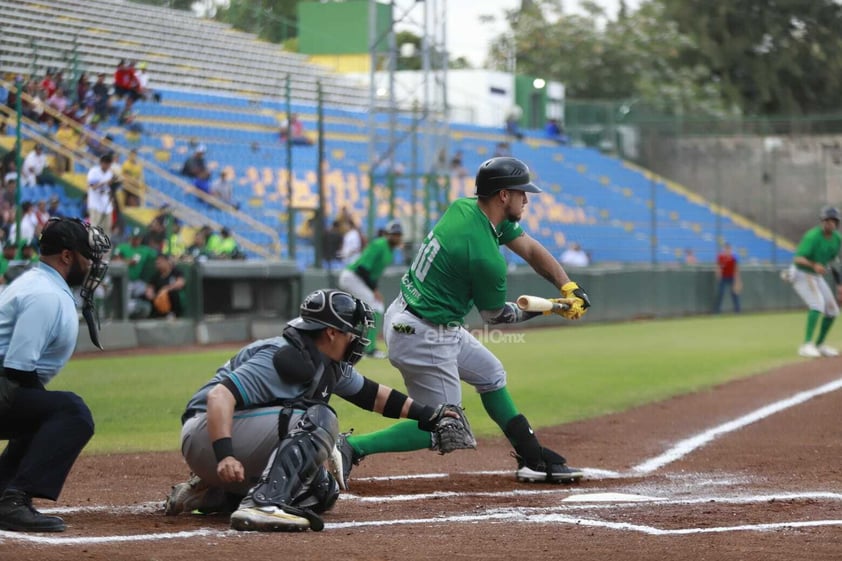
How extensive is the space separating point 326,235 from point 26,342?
17671 millimetres

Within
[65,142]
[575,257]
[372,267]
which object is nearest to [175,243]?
[65,142]

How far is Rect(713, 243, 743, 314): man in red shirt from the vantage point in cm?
3192

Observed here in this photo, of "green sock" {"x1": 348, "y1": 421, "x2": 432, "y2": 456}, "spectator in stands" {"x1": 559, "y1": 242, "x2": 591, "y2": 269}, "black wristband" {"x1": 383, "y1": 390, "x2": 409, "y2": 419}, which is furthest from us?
"spectator in stands" {"x1": 559, "y1": 242, "x2": 591, "y2": 269}

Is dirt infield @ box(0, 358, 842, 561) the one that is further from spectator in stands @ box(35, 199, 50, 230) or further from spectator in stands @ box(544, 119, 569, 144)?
spectator in stands @ box(544, 119, 569, 144)

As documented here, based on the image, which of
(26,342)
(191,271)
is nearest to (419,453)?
(26,342)

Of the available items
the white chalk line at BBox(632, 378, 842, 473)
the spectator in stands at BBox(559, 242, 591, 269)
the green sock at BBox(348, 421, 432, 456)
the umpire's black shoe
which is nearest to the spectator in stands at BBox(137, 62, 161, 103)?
the spectator in stands at BBox(559, 242, 591, 269)

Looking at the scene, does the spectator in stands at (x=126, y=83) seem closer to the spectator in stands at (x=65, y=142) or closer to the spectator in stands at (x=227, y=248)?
the spectator in stands at (x=65, y=142)

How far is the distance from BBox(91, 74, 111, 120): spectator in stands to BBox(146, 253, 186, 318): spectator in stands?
3.22 metres

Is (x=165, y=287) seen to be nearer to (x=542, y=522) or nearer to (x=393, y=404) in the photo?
(x=393, y=404)

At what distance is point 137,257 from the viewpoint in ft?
64.7

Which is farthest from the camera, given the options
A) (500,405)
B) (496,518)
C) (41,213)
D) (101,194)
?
(101,194)

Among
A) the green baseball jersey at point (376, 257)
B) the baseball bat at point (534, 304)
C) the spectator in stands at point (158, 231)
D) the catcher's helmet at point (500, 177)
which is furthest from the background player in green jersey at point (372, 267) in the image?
the baseball bat at point (534, 304)

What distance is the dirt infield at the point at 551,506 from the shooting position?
17.8 feet

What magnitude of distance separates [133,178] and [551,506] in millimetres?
16535
